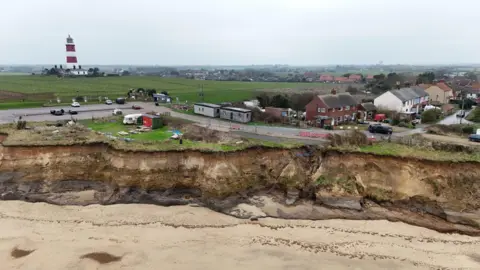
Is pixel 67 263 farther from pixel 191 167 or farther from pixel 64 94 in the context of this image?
pixel 64 94

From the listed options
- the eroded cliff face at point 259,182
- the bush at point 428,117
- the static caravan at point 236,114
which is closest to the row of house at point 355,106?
the bush at point 428,117

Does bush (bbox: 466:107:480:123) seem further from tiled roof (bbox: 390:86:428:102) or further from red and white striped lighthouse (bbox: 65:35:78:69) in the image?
red and white striped lighthouse (bbox: 65:35:78:69)

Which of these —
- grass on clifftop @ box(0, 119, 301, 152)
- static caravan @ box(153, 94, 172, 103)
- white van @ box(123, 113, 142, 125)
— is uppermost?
static caravan @ box(153, 94, 172, 103)

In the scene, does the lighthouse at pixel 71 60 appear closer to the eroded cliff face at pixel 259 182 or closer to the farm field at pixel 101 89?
the farm field at pixel 101 89

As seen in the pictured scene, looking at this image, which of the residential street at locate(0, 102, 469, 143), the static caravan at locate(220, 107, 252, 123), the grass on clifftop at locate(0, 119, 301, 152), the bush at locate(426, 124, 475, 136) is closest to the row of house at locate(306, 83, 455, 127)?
the residential street at locate(0, 102, 469, 143)

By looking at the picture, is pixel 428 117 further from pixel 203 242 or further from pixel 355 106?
pixel 203 242

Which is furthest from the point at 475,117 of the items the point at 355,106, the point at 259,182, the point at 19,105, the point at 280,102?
the point at 19,105

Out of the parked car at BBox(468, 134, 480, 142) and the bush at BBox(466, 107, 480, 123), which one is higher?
the bush at BBox(466, 107, 480, 123)
